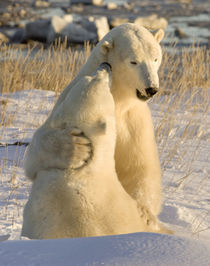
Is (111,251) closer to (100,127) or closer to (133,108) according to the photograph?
(100,127)

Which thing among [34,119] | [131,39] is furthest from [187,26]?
[131,39]

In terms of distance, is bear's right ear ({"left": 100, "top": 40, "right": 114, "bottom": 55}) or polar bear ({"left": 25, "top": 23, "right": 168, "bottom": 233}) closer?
polar bear ({"left": 25, "top": 23, "right": 168, "bottom": 233})

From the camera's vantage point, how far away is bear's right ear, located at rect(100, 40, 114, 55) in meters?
3.03

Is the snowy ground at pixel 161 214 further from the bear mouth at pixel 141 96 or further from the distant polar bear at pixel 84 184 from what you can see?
the bear mouth at pixel 141 96

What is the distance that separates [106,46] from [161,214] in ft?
5.55

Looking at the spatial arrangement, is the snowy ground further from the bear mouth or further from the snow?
the bear mouth

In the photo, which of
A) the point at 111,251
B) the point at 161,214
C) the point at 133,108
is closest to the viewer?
the point at 111,251

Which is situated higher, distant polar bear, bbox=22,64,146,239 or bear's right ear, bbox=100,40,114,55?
bear's right ear, bbox=100,40,114,55

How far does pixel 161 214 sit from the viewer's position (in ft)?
13.7

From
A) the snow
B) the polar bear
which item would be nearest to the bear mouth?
the polar bear

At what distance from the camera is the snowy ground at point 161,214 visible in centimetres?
186

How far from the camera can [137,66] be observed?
2.96m

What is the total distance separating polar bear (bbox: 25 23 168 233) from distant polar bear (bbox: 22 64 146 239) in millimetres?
202

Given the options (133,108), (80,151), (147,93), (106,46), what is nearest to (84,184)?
(80,151)
